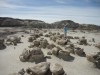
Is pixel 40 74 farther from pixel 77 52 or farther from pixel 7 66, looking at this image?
pixel 77 52

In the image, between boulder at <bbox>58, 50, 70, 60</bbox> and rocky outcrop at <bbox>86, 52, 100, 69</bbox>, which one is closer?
rocky outcrop at <bbox>86, 52, 100, 69</bbox>

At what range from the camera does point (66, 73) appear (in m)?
8.66

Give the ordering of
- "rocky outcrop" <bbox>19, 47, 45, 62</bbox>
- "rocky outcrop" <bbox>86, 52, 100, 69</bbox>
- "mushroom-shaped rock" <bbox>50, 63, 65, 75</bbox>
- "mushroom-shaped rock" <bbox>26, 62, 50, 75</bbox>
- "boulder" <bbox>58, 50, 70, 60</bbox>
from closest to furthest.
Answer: "mushroom-shaped rock" <bbox>26, 62, 50, 75</bbox> < "mushroom-shaped rock" <bbox>50, 63, 65, 75</bbox> < "rocky outcrop" <bbox>86, 52, 100, 69</bbox> < "rocky outcrop" <bbox>19, 47, 45, 62</bbox> < "boulder" <bbox>58, 50, 70, 60</bbox>

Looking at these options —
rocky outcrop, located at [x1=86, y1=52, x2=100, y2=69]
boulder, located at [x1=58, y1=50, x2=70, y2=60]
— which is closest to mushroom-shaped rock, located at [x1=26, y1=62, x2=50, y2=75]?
boulder, located at [x1=58, y1=50, x2=70, y2=60]

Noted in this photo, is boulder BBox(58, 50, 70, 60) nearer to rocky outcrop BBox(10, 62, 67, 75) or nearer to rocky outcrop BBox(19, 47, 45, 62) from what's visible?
Answer: rocky outcrop BBox(19, 47, 45, 62)

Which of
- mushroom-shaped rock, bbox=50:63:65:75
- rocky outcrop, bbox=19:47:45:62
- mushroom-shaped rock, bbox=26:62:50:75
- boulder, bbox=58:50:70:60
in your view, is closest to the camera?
mushroom-shaped rock, bbox=26:62:50:75

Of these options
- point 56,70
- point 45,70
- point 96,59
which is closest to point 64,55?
point 96,59

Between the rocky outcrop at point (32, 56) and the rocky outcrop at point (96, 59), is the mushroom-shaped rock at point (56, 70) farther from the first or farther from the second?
the rocky outcrop at point (96, 59)

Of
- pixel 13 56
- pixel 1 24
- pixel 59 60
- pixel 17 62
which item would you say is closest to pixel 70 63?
pixel 59 60

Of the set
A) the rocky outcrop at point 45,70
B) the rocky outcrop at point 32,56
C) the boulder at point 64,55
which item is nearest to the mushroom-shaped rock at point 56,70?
the rocky outcrop at point 45,70

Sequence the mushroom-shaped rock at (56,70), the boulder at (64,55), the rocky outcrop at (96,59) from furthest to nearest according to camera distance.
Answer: the boulder at (64,55), the rocky outcrop at (96,59), the mushroom-shaped rock at (56,70)

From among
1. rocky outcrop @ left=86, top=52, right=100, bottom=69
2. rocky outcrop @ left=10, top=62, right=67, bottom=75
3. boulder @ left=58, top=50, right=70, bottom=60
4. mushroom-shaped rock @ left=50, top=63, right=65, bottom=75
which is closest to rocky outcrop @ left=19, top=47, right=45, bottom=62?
boulder @ left=58, top=50, right=70, bottom=60

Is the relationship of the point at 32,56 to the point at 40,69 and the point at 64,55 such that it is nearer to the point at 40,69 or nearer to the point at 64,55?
the point at 64,55

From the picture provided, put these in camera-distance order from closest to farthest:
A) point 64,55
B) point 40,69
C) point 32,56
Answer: point 40,69 → point 32,56 → point 64,55
